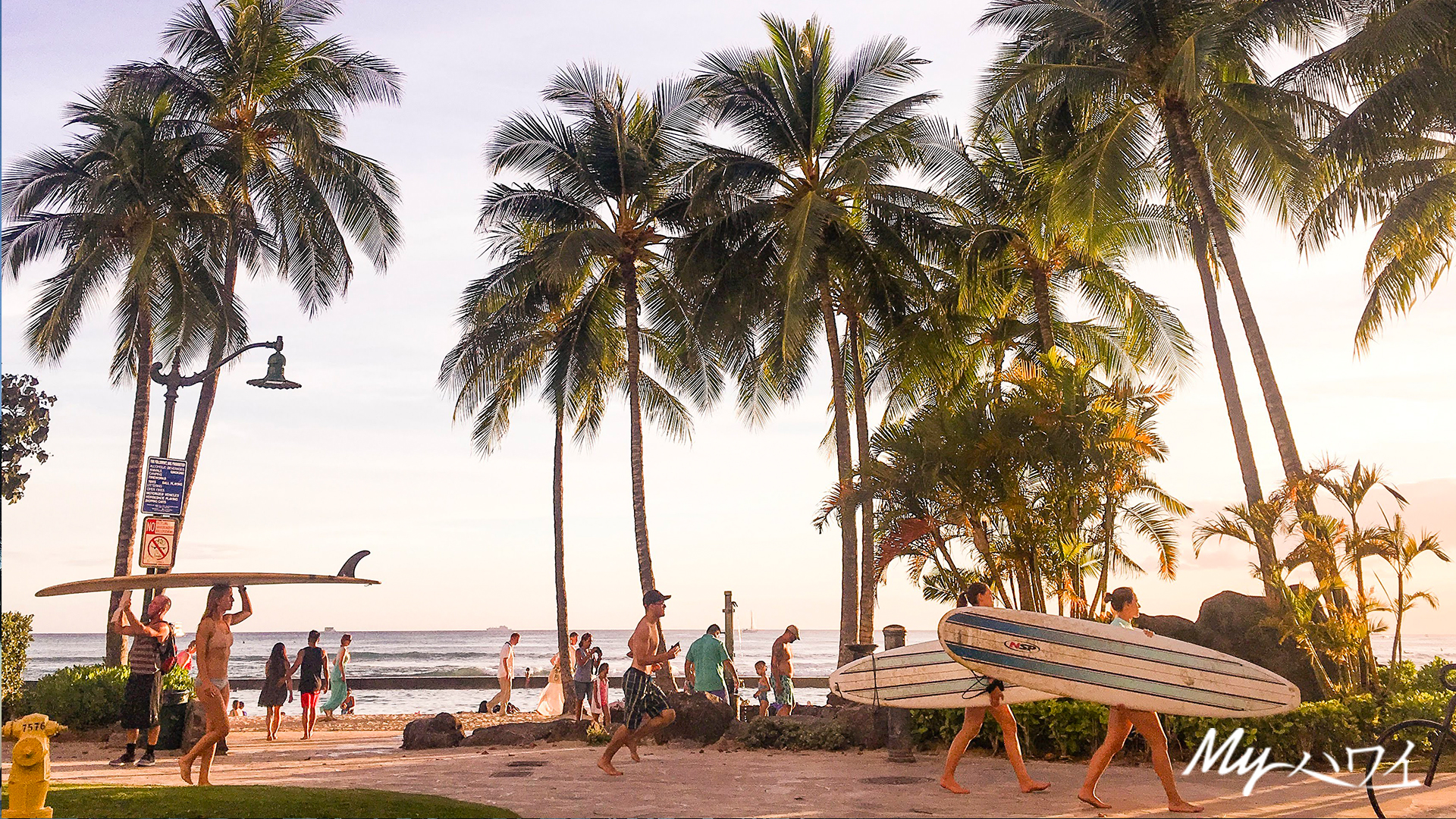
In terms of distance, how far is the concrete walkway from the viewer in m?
8.52

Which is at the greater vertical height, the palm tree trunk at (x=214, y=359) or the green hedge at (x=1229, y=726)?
the palm tree trunk at (x=214, y=359)

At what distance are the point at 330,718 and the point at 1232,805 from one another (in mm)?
17559

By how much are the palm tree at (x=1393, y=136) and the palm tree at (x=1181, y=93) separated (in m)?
0.62

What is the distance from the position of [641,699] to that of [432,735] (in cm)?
558

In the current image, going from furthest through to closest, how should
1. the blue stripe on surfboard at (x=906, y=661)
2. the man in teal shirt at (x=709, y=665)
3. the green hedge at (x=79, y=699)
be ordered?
the man in teal shirt at (x=709, y=665) → the green hedge at (x=79, y=699) → the blue stripe on surfboard at (x=906, y=661)

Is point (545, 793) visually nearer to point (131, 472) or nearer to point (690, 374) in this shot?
point (131, 472)

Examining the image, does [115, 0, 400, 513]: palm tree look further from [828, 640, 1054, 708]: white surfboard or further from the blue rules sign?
[828, 640, 1054, 708]: white surfboard

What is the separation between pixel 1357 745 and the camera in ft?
35.2

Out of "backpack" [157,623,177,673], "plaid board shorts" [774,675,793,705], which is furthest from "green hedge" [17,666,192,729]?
"plaid board shorts" [774,675,793,705]

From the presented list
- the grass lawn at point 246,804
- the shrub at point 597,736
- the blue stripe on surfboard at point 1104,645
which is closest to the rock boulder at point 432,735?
the shrub at point 597,736

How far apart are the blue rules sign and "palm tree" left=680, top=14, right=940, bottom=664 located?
948 cm

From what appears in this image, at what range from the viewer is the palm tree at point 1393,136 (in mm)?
13711

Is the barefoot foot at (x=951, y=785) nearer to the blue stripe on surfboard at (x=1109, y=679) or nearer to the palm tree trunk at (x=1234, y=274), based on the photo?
the blue stripe on surfboard at (x=1109, y=679)

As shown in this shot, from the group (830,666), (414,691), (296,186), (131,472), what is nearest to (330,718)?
(131,472)
